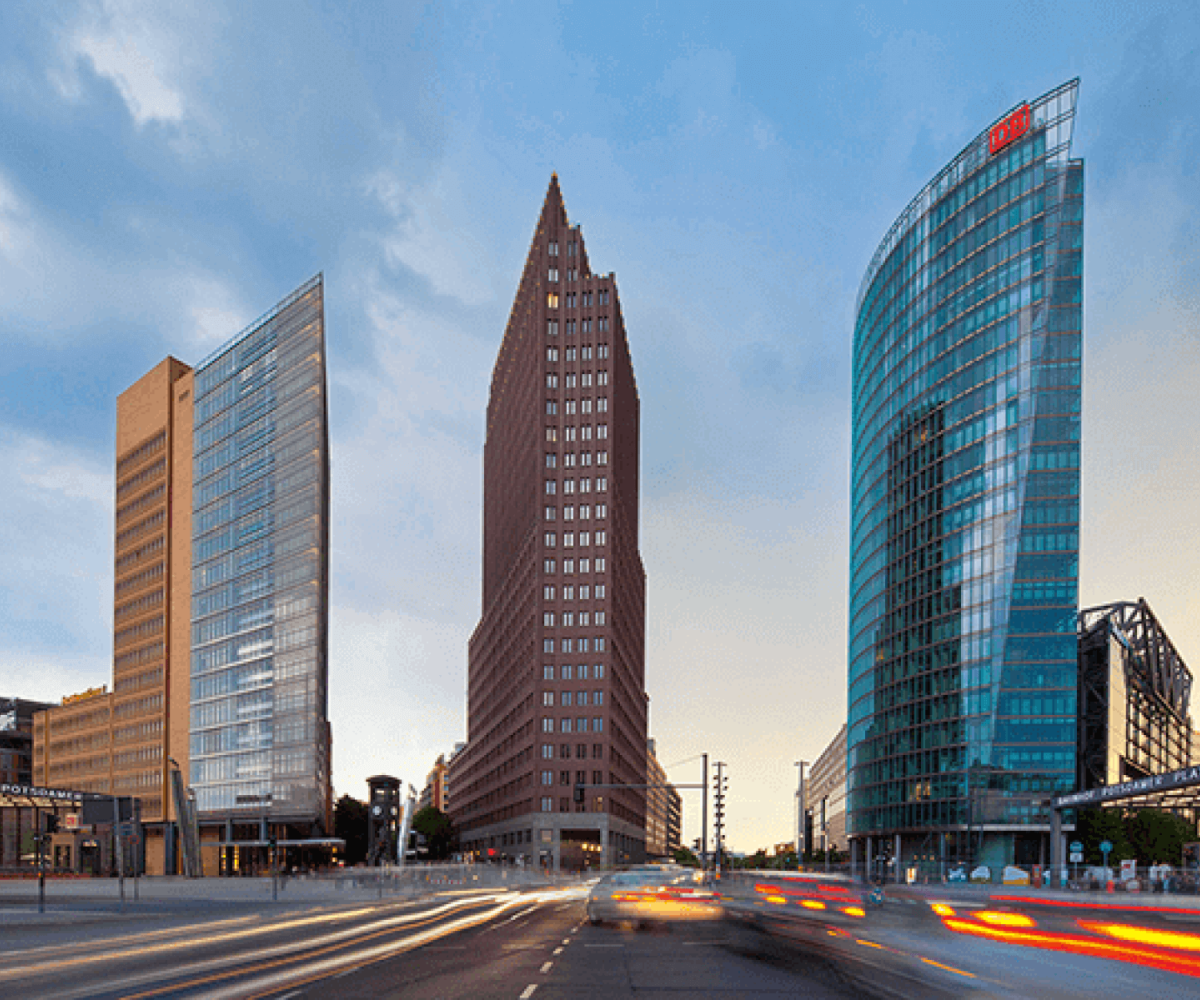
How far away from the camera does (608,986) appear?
1719 cm

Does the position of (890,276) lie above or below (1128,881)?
above

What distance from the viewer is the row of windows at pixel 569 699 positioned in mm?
127438

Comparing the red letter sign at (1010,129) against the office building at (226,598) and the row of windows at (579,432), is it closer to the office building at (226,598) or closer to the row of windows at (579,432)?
the row of windows at (579,432)

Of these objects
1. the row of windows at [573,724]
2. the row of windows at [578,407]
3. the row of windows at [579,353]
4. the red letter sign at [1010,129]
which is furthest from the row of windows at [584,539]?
the red letter sign at [1010,129]

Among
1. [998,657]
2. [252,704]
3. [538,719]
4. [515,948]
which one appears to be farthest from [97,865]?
[515,948]

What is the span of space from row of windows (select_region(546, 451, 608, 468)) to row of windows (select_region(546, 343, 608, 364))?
10594 mm

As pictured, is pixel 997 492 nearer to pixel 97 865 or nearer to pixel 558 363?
pixel 558 363

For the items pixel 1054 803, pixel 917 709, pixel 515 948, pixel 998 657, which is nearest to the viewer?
pixel 515 948

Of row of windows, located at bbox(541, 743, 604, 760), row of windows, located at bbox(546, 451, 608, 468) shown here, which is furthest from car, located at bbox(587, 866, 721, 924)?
row of windows, located at bbox(546, 451, 608, 468)

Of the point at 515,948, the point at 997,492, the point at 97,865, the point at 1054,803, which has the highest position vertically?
the point at 997,492

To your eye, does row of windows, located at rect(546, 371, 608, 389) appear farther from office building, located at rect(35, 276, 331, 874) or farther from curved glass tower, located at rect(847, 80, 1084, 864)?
curved glass tower, located at rect(847, 80, 1084, 864)

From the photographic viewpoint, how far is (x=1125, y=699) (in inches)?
4596

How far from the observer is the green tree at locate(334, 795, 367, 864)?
589 ft

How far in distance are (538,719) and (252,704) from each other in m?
28.9
